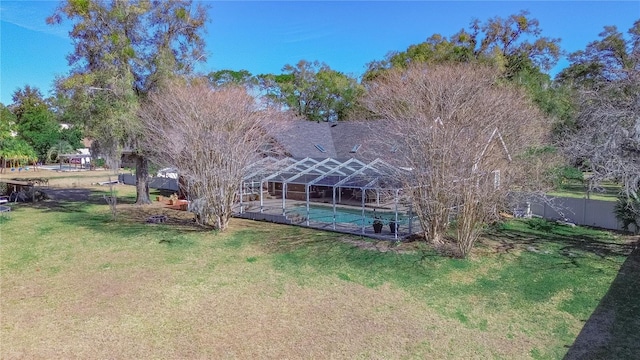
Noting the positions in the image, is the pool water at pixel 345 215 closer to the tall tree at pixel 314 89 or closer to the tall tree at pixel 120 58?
the tall tree at pixel 120 58

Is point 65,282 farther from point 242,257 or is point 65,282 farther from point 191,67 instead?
point 191,67

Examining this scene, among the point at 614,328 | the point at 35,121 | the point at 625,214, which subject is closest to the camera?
the point at 614,328

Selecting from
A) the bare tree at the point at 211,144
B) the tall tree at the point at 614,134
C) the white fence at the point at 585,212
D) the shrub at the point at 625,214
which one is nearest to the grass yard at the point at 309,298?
the shrub at the point at 625,214

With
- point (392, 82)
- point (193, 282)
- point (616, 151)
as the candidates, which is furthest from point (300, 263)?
point (392, 82)

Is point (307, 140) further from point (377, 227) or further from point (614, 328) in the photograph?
point (614, 328)

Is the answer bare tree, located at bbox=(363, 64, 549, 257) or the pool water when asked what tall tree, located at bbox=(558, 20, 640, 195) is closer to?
bare tree, located at bbox=(363, 64, 549, 257)

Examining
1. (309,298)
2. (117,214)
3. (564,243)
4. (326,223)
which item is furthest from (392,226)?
(117,214)

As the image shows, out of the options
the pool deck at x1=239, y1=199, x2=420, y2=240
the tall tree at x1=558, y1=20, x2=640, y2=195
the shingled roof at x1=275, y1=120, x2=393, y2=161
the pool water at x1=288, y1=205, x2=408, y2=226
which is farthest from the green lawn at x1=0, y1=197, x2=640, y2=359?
the shingled roof at x1=275, y1=120, x2=393, y2=161
